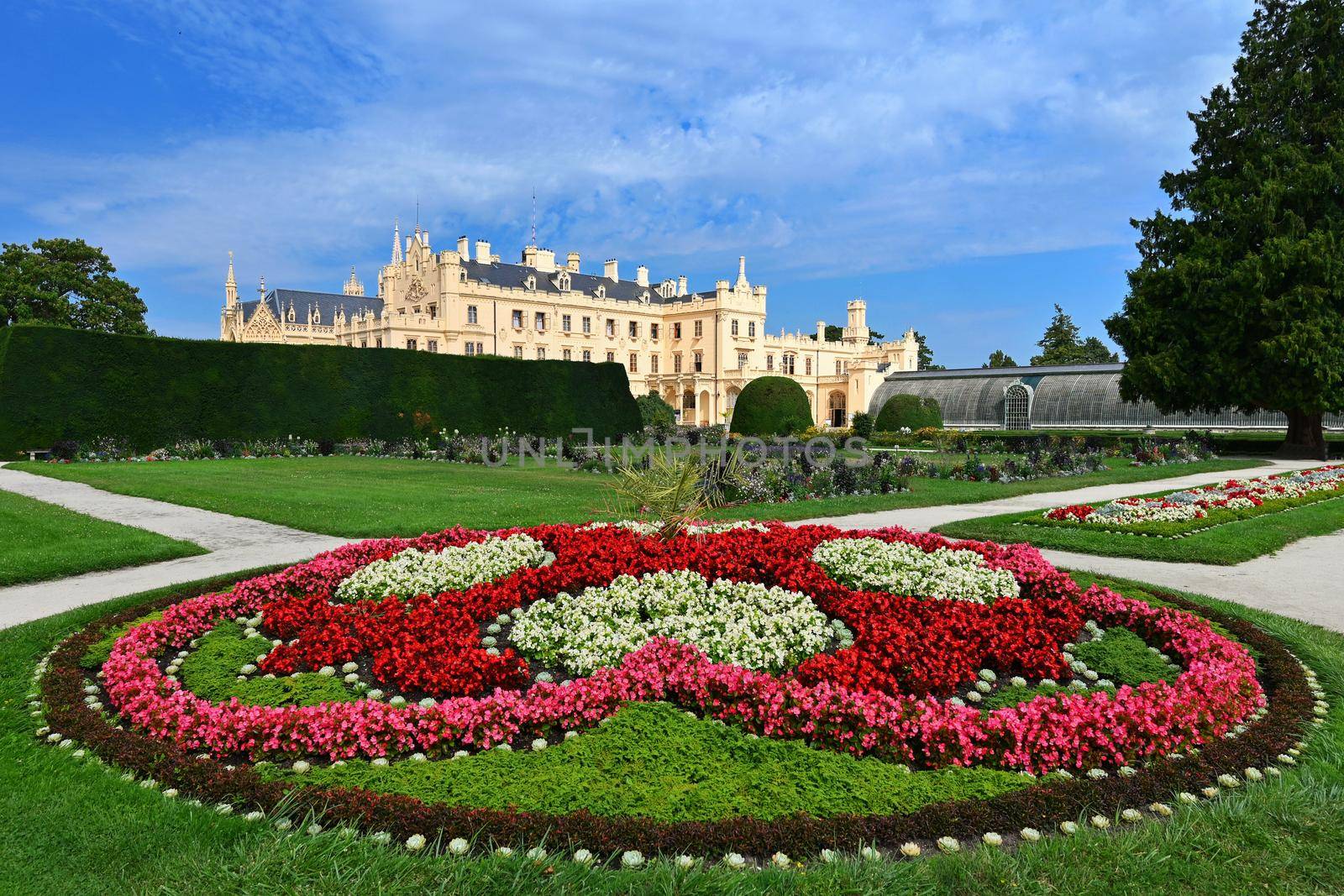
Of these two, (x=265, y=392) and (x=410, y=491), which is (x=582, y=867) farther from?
(x=265, y=392)

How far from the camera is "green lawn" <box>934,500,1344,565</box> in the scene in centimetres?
817

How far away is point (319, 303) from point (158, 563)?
2273 inches

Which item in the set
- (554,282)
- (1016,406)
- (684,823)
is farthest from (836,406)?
(684,823)

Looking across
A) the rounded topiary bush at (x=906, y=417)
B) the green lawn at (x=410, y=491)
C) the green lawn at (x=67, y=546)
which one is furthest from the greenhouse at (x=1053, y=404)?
the green lawn at (x=67, y=546)

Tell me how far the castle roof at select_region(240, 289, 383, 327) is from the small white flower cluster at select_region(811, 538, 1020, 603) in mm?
57398

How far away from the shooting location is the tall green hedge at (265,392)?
1984cm

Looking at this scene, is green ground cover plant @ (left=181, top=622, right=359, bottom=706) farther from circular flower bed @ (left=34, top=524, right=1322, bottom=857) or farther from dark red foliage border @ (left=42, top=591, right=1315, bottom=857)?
dark red foliage border @ (left=42, top=591, right=1315, bottom=857)

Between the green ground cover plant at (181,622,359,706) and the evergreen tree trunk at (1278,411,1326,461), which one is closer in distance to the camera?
the green ground cover plant at (181,622,359,706)

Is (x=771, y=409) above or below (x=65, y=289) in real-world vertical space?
below

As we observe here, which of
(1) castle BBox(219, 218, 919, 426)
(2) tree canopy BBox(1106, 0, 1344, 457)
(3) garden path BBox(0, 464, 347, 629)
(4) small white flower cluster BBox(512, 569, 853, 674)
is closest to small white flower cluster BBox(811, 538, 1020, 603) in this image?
(4) small white flower cluster BBox(512, 569, 853, 674)

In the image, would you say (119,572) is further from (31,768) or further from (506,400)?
(506,400)

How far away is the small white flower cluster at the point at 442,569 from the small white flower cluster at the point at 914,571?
2402mm

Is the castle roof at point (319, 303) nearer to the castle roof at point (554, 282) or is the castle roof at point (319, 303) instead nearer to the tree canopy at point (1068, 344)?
the castle roof at point (554, 282)

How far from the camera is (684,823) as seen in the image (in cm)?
271
